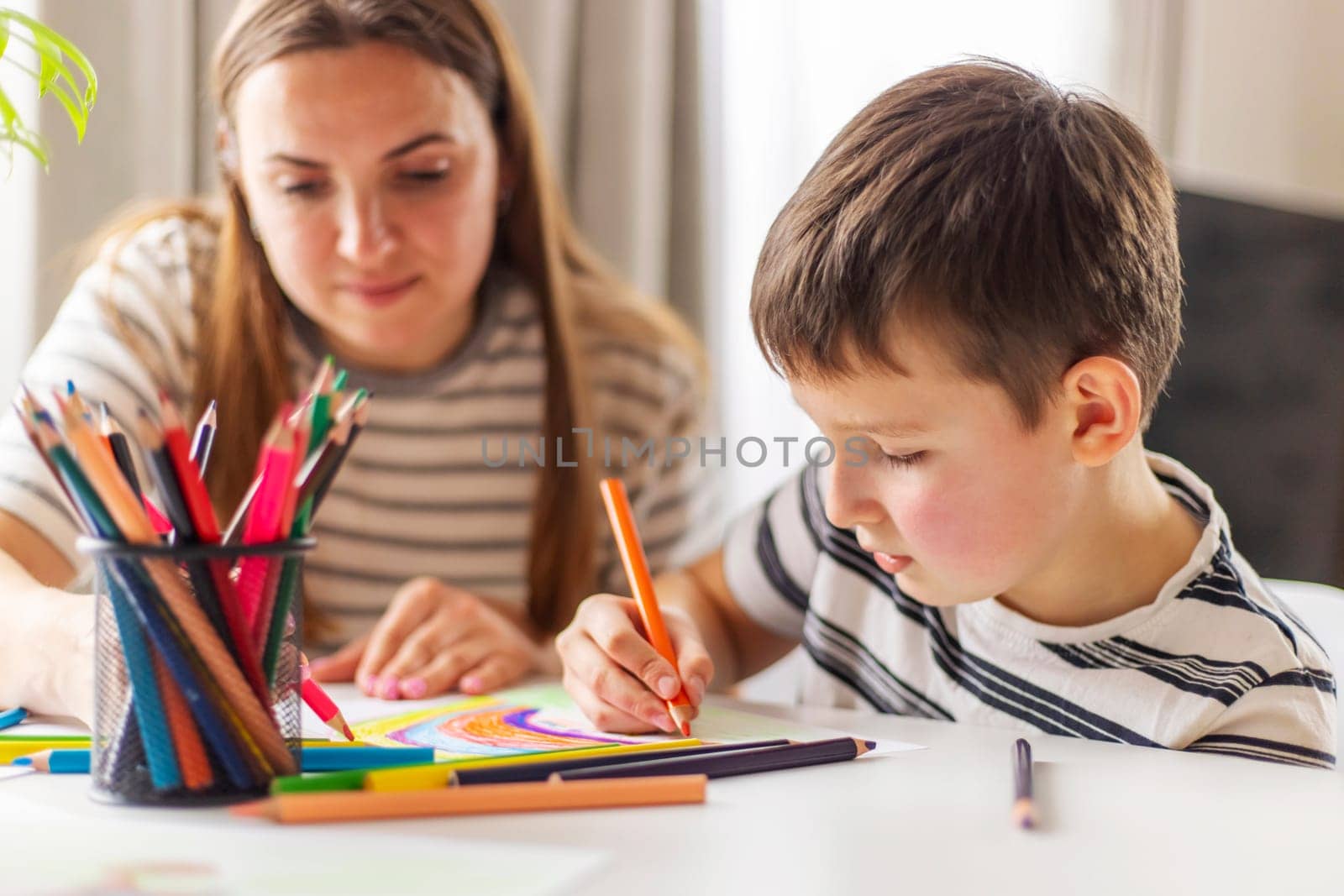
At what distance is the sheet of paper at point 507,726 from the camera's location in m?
0.64

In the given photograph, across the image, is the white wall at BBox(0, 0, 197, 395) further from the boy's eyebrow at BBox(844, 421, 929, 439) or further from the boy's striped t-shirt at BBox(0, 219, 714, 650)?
the boy's eyebrow at BBox(844, 421, 929, 439)

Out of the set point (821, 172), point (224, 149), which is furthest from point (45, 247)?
point (821, 172)

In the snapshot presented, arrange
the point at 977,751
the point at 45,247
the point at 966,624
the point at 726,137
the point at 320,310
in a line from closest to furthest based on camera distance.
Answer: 1. the point at 977,751
2. the point at 966,624
3. the point at 320,310
4. the point at 45,247
5. the point at 726,137

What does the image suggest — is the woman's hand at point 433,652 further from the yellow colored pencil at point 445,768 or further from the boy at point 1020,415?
the yellow colored pencil at point 445,768

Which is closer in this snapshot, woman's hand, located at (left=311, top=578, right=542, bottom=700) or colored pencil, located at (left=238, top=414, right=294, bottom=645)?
colored pencil, located at (left=238, top=414, right=294, bottom=645)

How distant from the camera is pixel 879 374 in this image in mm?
661

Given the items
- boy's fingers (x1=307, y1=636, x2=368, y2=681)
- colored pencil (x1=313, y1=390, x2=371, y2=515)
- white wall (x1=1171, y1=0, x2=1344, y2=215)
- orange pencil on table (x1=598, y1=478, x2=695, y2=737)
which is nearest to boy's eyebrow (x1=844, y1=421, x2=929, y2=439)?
orange pencil on table (x1=598, y1=478, x2=695, y2=737)

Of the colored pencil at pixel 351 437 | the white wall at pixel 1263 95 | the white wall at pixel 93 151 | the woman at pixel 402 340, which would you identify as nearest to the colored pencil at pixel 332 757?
the colored pencil at pixel 351 437

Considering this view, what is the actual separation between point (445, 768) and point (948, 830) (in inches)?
7.7

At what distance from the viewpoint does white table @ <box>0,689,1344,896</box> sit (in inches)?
17.1

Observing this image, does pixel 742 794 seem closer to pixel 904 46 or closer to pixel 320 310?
pixel 320 310

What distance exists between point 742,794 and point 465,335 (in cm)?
74

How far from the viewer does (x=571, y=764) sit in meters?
0.54

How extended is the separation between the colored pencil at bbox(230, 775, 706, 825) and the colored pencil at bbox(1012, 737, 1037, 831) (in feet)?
0.40
